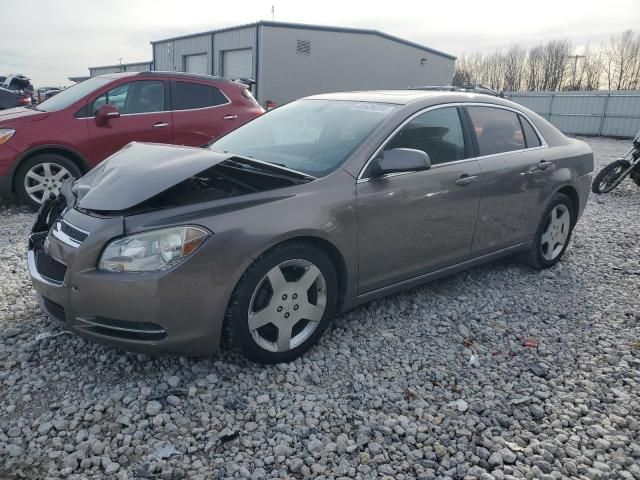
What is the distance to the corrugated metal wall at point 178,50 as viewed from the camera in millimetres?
27328

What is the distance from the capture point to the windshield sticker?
3656 mm

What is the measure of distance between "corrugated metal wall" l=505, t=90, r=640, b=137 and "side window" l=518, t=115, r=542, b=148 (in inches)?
840

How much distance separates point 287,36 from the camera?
24.6 m

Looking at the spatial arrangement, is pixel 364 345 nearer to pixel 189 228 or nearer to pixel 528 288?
pixel 189 228

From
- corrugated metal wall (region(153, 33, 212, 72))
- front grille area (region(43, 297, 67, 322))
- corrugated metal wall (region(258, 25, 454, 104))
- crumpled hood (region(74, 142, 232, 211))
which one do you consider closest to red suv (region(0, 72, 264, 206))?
crumpled hood (region(74, 142, 232, 211))

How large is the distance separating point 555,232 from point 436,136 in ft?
6.27

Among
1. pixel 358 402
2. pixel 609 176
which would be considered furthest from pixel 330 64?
pixel 358 402

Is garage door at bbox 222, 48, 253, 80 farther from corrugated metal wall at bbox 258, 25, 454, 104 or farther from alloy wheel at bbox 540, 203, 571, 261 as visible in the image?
alloy wheel at bbox 540, 203, 571, 261

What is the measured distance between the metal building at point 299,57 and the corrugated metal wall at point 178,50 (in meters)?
0.05

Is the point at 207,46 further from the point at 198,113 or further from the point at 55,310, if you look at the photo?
the point at 55,310

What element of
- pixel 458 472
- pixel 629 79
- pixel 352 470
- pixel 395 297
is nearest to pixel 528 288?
pixel 395 297

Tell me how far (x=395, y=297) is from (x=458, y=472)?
1.88 m

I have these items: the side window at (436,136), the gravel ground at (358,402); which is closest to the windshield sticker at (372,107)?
the side window at (436,136)

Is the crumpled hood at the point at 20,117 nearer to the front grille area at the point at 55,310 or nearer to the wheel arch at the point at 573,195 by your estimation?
the front grille area at the point at 55,310
